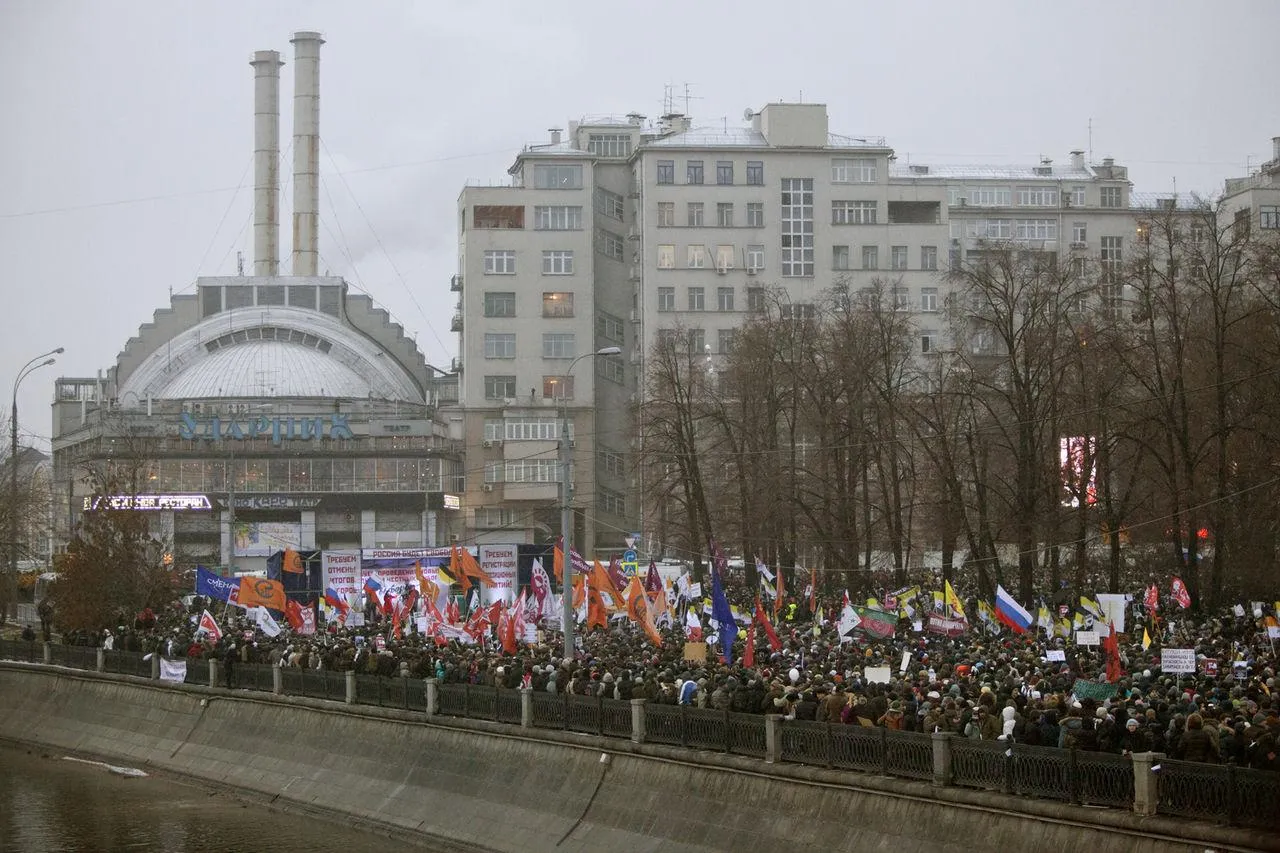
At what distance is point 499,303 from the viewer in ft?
333

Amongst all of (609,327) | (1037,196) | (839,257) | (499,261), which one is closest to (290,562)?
(499,261)

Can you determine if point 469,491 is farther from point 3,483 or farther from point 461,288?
point 3,483

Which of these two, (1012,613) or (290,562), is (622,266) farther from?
(1012,613)

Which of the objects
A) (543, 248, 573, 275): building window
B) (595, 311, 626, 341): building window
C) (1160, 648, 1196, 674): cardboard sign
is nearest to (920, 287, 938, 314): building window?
(595, 311, 626, 341): building window

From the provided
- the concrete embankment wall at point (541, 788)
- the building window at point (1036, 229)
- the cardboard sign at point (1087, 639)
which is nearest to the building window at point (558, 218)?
the building window at point (1036, 229)

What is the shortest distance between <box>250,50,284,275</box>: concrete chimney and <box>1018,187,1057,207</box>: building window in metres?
56.1

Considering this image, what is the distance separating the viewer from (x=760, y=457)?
63875mm

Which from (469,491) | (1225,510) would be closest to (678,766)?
(1225,510)

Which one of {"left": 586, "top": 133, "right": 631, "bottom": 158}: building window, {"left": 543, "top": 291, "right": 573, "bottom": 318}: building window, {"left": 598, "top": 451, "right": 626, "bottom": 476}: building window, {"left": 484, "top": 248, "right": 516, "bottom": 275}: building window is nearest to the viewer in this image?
{"left": 484, "top": 248, "right": 516, "bottom": 275}: building window

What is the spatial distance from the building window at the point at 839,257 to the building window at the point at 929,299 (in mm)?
4663

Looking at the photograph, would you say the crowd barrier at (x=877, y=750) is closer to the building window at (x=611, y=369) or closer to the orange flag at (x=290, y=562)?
the orange flag at (x=290, y=562)

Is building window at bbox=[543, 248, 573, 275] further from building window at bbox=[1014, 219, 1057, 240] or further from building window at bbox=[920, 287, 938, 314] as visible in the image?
building window at bbox=[1014, 219, 1057, 240]

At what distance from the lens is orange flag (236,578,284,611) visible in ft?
153

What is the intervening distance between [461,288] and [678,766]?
80.1 m
